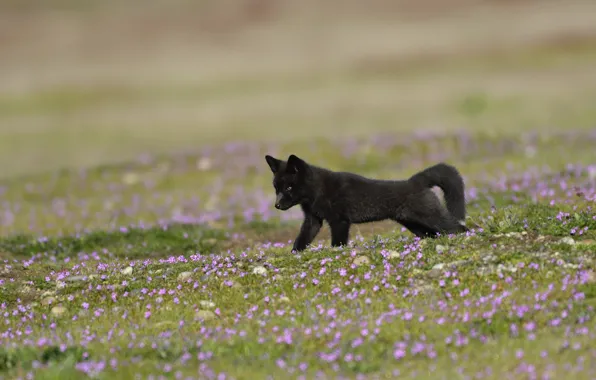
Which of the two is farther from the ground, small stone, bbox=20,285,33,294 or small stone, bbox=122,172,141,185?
small stone, bbox=122,172,141,185

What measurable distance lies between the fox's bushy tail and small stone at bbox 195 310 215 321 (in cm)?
464

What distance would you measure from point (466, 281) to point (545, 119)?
3635cm

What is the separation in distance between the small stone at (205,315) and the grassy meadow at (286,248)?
60mm

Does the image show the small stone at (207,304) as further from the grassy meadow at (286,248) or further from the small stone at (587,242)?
the small stone at (587,242)

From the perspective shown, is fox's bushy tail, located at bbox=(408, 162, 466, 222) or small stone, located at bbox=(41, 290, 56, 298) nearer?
small stone, located at bbox=(41, 290, 56, 298)

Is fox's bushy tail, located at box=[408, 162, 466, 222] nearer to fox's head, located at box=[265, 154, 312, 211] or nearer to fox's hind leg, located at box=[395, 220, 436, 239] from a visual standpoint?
fox's hind leg, located at box=[395, 220, 436, 239]

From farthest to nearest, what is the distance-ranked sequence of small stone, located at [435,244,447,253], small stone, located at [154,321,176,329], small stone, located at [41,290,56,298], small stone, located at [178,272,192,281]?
small stone, located at [41,290,56,298]
small stone, located at [178,272,192,281]
small stone, located at [435,244,447,253]
small stone, located at [154,321,176,329]

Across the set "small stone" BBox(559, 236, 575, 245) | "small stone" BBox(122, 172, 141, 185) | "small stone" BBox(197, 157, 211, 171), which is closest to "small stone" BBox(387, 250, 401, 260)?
"small stone" BBox(559, 236, 575, 245)

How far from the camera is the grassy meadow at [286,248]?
31.6 feet


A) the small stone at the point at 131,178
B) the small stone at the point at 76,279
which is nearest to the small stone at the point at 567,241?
the small stone at the point at 76,279

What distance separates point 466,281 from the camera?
1159cm

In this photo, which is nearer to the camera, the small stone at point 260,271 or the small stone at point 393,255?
the small stone at point 393,255

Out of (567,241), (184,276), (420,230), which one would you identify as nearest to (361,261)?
(420,230)

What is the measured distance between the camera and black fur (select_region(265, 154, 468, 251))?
1433cm
